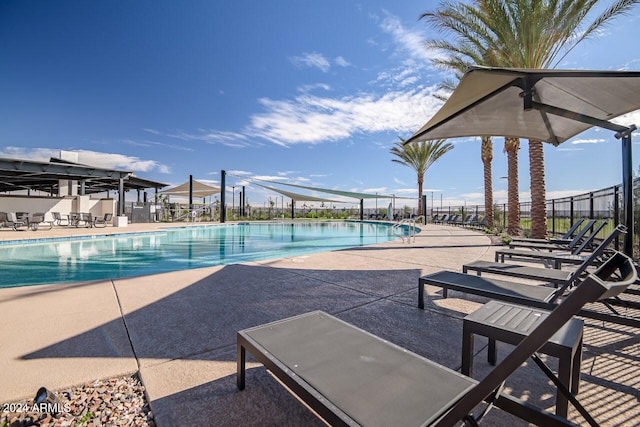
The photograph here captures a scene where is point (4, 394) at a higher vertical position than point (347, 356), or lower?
lower

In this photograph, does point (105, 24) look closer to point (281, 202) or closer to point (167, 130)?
point (167, 130)

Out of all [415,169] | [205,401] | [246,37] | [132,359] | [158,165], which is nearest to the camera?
[205,401]

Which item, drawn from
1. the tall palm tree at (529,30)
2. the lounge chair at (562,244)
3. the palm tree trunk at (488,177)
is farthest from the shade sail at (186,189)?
the lounge chair at (562,244)

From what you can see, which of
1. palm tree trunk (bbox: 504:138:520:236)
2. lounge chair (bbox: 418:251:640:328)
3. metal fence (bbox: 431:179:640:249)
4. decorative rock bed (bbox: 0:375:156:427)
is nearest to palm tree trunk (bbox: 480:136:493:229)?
metal fence (bbox: 431:179:640:249)

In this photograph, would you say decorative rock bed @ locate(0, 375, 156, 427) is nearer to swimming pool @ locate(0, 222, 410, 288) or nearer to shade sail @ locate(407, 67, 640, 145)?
shade sail @ locate(407, 67, 640, 145)

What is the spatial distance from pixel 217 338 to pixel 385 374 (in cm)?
144

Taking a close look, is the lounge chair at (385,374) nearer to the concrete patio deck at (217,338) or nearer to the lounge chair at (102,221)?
the concrete patio deck at (217,338)

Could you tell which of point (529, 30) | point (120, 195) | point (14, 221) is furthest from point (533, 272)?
point (120, 195)

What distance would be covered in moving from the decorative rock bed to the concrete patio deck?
0.07 meters

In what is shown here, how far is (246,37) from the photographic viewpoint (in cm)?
1059

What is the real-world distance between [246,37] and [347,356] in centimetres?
1208

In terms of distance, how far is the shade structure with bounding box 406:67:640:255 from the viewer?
2533 mm

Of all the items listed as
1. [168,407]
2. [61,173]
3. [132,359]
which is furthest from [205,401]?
[61,173]

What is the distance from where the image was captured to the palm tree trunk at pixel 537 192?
8.10 m
